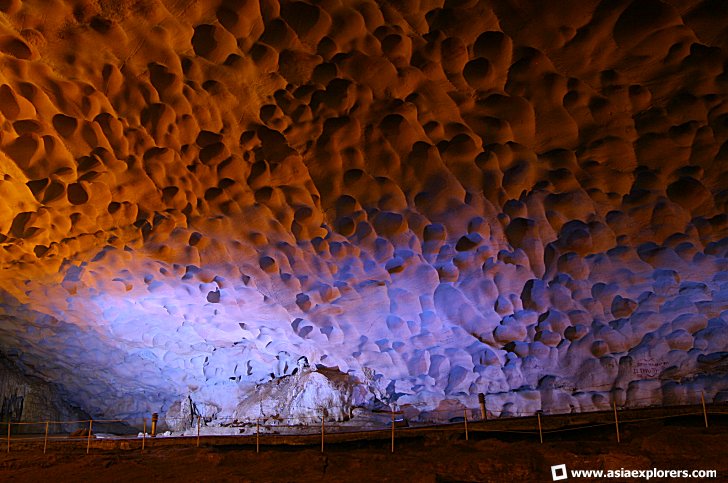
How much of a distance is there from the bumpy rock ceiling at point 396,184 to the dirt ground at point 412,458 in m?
1.26

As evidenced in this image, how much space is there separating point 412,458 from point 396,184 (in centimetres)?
222

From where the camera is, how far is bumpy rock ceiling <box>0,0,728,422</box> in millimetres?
3418

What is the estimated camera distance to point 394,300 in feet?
18.3

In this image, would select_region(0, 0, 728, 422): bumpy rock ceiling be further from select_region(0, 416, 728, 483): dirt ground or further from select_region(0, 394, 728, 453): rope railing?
select_region(0, 416, 728, 483): dirt ground

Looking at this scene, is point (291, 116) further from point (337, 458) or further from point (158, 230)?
point (337, 458)

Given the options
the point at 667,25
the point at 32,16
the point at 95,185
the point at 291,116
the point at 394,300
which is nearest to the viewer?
the point at 667,25

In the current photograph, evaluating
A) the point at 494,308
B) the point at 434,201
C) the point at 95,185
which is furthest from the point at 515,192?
the point at 95,185

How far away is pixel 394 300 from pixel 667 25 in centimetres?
346

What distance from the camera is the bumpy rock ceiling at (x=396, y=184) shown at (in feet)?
11.2

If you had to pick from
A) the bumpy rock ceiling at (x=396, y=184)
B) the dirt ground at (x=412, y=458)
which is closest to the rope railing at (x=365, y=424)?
the dirt ground at (x=412, y=458)

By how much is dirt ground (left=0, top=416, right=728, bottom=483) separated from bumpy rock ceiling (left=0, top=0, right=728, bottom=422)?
1.26 m

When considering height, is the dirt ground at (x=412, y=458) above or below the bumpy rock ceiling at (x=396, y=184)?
below

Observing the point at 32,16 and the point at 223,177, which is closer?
the point at 32,16

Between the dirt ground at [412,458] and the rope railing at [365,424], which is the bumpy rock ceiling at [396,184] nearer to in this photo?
the rope railing at [365,424]
